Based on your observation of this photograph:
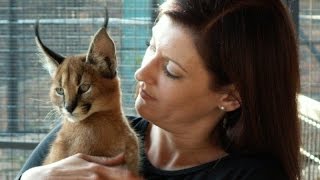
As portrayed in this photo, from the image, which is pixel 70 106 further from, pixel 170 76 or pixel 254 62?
pixel 254 62

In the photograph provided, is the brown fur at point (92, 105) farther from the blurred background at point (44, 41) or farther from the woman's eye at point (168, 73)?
the blurred background at point (44, 41)

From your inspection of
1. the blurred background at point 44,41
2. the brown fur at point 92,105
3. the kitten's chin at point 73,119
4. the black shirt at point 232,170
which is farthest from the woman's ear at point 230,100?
the blurred background at point 44,41

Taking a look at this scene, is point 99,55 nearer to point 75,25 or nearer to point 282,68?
point 282,68

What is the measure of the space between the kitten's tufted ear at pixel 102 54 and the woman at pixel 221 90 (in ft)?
0.27

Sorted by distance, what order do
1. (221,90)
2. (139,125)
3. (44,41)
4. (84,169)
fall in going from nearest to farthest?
(84,169) < (221,90) < (139,125) < (44,41)

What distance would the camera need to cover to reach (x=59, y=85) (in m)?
1.58

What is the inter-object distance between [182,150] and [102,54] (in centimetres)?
35

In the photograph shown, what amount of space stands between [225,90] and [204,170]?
0.21 m

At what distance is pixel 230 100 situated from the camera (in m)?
1.62

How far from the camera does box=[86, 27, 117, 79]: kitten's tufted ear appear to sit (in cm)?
152

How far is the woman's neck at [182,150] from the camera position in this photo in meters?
1.67

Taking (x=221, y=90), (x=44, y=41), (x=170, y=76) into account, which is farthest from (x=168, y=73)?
(x=44, y=41)

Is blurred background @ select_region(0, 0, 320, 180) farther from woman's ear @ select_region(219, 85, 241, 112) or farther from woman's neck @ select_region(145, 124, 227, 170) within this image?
woman's ear @ select_region(219, 85, 241, 112)

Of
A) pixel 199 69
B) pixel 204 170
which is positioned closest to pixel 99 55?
pixel 199 69
